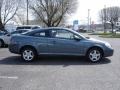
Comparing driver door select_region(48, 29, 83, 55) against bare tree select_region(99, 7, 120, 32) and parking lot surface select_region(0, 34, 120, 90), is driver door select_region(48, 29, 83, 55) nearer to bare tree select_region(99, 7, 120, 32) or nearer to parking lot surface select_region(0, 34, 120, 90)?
parking lot surface select_region(0, 34, 120, 90)

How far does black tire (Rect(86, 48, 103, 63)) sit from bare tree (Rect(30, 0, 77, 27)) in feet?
132

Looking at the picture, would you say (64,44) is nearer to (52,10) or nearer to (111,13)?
(52,10)

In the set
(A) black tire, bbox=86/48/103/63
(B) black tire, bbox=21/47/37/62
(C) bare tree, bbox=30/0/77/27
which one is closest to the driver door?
(A) black tire, bbox=86/48/103/63

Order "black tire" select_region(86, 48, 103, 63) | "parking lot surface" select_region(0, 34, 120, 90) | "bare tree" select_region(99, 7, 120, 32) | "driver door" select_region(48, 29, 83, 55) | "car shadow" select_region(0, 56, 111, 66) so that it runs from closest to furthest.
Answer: "parking lot surface" select_region(0, 34, 120, 90), "car shadow" select_region(0, 56, 111, 66), "driver door" select_region(48, 29, 83, 55), "black tire" select_region(86, 48, 103, 63), "bare tree" select_region(99, 7, 120, 32)

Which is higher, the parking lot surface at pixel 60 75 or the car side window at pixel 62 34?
the car side window at pixel 62 34

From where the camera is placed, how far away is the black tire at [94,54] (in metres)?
11.3

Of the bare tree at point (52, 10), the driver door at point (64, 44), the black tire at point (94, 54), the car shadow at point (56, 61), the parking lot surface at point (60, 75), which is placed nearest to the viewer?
the parking lot surface at point (60, 75)

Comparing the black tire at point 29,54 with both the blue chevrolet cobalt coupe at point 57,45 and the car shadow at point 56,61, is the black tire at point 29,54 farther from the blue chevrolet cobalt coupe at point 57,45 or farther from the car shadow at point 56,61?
the car shadow at point 56,61

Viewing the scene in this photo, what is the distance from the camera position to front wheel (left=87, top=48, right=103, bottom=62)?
36.9 ft

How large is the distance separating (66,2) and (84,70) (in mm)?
43416

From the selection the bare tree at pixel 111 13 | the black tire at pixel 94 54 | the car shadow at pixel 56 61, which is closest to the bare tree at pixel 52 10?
the bare tree at pixel 111 13

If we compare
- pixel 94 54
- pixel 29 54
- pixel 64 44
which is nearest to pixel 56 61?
pixel 64 44

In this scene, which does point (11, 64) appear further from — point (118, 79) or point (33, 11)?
point (33, 11)

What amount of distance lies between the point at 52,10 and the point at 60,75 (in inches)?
1709
